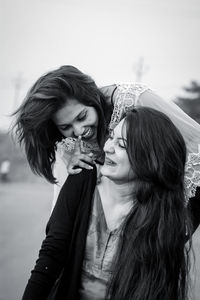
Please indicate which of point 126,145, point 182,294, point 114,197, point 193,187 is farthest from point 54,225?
point 193,187

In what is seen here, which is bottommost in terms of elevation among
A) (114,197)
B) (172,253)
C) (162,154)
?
(172,253)

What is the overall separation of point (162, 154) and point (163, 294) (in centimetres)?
56

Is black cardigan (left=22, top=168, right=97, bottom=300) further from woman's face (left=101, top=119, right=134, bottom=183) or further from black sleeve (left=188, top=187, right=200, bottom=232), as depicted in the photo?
black sleeve (left=188, top=187, right=200, bottom=232)

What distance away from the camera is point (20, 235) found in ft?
15.2

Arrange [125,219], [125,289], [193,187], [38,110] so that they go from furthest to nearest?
1. [193,187]
2. [38,110]
3. [125,219]
4. [125,289]

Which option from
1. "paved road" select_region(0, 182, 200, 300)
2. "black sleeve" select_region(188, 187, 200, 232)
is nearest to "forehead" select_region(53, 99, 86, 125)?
"black sleeve" select_region(188, 187, 200, 232)

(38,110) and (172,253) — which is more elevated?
(38,110)

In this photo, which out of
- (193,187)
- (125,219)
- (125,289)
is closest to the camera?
(125,289)

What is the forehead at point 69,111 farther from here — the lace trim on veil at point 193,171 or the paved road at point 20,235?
the paved road at point 20,235

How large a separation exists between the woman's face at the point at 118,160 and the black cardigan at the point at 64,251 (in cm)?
14

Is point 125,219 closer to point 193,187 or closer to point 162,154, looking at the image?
point 162,154

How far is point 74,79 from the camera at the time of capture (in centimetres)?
201

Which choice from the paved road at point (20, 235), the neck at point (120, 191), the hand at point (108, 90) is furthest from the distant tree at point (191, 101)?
the neck at point (120, 191)

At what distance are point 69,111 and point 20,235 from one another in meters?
2.99
